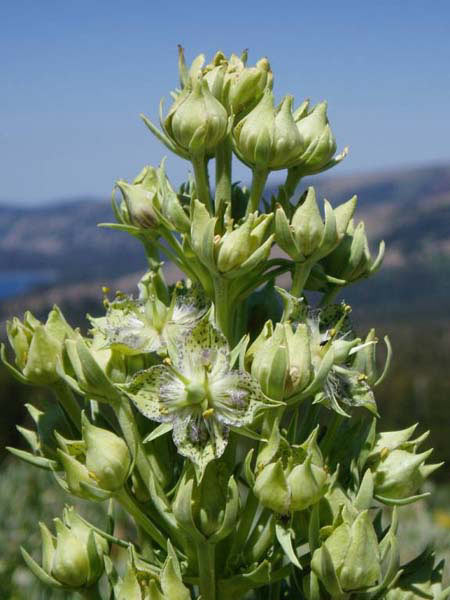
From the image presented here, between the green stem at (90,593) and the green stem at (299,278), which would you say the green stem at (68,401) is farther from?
the green stem at (299,278)

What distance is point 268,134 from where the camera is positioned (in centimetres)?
278

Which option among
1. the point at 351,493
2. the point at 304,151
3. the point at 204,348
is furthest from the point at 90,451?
the point at 304,151

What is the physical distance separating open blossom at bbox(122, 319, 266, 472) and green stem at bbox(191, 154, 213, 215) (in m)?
0.59

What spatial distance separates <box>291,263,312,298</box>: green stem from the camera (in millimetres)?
2926

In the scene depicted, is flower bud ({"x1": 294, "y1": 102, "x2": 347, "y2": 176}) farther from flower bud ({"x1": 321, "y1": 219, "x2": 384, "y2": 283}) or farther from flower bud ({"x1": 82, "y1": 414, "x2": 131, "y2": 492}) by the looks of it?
flower bud ({"x1": 82, "y1": 414, "x2": 131, "y2": 492})

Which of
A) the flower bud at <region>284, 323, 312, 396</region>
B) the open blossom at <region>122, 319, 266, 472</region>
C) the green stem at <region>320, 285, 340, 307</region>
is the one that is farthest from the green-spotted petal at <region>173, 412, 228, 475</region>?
the green stem at <region>320, 285, 340, 307</region>

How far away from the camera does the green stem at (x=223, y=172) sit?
302 centimetres

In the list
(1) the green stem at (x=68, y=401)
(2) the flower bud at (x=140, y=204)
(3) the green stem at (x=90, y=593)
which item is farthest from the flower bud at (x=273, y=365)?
(3) the green stem at (x=90, y=593)

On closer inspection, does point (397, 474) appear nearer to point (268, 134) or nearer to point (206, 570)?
point (206, 570)

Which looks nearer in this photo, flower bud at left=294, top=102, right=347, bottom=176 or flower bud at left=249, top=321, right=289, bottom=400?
flower bud at left=249, top=321, right=289, bottom=400

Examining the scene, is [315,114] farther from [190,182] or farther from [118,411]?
[118,411]

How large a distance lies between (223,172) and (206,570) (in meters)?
1.49

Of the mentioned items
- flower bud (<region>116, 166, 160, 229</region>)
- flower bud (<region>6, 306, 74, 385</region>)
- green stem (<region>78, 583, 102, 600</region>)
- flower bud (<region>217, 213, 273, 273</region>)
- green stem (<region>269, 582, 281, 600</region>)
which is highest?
flower bud (<region>116, 166, 160, 229</region>)

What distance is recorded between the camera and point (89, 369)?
2.77 metres
